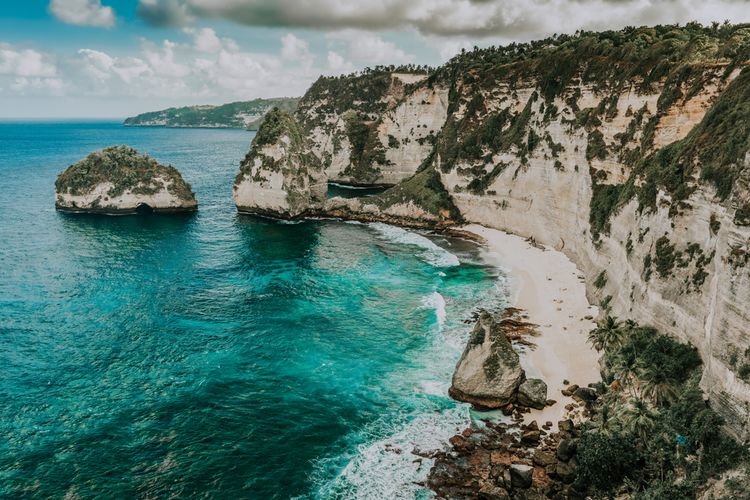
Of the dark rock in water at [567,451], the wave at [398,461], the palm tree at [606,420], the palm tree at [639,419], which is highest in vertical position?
the palm tree at [639,419]

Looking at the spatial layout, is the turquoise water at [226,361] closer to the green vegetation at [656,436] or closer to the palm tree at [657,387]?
the green vegetation at [656,436]

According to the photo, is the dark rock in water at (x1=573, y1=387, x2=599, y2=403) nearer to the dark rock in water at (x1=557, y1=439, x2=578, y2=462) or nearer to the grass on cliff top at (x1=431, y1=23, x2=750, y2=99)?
the dark rock in water at (x1=557, y1=439, x2=578, y2=462)

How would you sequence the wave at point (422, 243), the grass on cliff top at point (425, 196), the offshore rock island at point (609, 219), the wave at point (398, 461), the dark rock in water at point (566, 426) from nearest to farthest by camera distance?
the offshore rock island at point (609, 219) < the wave at point (398, 461) < the dark rock in water at point (566, 426) < the wave at point (422, 243) < the grass on cliff top at point (425, 196)

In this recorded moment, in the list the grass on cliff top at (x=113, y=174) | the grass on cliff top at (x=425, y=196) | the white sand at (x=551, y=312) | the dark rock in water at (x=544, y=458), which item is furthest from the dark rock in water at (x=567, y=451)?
the grass on cliff top at (x=113, y=174)

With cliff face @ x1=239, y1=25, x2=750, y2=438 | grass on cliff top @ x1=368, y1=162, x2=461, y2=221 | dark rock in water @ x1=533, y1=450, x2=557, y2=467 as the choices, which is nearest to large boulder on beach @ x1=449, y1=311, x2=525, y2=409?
dark rock in water @ x1=533, y1=450, x2=557, y2=467

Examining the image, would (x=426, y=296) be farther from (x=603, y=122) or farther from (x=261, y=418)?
(x=603, y=122)

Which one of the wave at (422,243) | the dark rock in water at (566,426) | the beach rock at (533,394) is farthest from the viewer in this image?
the wave at (422,243)

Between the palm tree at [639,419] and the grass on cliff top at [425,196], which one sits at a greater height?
the grass on cliff top at [425,196]
